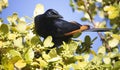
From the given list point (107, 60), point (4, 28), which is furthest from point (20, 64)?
point (107, 60)

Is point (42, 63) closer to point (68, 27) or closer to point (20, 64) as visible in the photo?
point (20, 64)

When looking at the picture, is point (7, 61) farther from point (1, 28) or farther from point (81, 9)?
point (81, 9)

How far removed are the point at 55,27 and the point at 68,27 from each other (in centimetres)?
9

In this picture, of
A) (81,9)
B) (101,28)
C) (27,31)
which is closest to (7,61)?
(27,31)

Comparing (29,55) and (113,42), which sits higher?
(113,42)

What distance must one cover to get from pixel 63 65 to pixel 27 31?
269 mm

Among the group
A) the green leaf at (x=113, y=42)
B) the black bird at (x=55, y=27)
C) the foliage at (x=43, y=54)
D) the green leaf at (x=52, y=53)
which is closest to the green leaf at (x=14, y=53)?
the foliage at (x=43, y=54)

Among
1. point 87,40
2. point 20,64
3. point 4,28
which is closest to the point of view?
point 20,64

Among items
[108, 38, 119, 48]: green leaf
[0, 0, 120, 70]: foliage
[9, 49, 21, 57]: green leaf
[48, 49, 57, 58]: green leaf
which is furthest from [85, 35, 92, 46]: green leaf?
[9, 49, 21, 57]: green leaf

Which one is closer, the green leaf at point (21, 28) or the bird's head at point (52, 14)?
the green leaf at point (21, 28)

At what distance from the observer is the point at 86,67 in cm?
114

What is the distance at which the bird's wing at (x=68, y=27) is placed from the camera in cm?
139

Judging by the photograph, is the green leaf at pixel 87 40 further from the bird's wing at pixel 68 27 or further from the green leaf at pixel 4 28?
the green leaf at pixel 4 28

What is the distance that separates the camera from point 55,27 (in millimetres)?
1458
